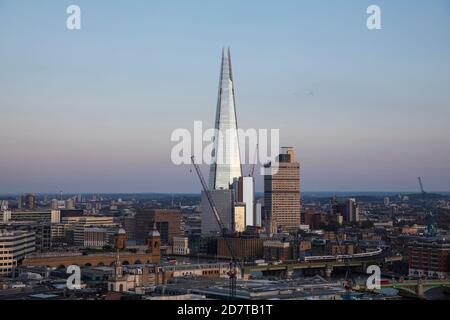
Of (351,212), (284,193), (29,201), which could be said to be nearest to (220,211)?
(284,193)

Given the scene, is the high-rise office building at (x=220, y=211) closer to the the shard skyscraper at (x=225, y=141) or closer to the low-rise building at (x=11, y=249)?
the the shard skyscraper at (x=225, y=141)

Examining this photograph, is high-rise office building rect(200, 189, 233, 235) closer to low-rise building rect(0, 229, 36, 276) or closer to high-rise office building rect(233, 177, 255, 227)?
high-rise office building rect(233, 177, 255, 227)

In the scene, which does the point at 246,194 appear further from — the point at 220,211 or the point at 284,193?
the point at 284,193

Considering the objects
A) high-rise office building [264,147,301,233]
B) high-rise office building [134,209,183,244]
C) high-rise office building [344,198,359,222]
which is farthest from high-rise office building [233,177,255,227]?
high-rise office building [344,198,359,222]
